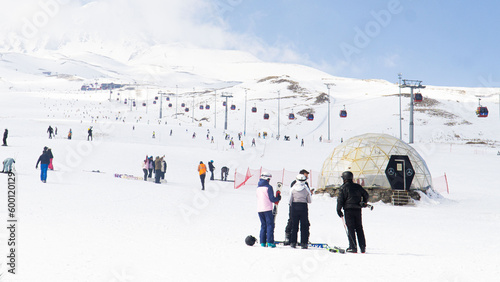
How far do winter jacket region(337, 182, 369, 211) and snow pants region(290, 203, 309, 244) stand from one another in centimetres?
81

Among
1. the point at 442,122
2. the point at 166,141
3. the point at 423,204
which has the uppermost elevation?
the point at 442,122

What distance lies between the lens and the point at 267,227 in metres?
8.73

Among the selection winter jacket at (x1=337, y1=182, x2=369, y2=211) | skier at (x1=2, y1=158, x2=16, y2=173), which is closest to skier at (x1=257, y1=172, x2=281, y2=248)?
winter jacket at (x1=337, y1=182, x2=369, y2=211)

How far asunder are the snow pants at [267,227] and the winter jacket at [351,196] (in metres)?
1.46

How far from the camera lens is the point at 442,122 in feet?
284

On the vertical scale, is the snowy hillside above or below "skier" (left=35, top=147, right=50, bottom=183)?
below

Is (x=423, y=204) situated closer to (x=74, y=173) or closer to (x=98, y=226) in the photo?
(x=98, y=226)

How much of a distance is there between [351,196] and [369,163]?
551 inches

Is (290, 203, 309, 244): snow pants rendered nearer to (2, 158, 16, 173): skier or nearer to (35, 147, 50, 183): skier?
(35, 147, 50, 183): skier

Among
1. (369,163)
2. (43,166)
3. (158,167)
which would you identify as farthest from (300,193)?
(158,167)

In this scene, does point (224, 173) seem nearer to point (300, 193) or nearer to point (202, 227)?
point (202, 227)

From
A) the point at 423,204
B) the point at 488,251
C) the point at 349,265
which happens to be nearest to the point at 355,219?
the point at 349,265

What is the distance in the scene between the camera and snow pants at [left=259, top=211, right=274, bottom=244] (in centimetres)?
867

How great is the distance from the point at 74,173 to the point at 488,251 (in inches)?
753
